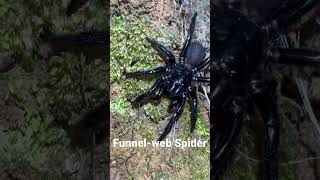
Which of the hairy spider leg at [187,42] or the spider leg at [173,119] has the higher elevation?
the hairy spider leg at [187,42]

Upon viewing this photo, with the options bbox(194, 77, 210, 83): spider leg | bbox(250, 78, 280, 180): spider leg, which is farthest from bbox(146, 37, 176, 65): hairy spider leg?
bbox(250, 78, 280, 180): spider leg

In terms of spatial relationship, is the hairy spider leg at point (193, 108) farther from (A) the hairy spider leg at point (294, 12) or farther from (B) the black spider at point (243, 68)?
(A) the hairy spider leg at point (294, 12)

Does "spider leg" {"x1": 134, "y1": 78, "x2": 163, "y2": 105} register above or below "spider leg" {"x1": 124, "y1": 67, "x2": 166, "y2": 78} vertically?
below

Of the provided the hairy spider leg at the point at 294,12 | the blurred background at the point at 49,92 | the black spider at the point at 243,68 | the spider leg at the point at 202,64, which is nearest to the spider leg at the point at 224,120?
the black spider at the point at 243,68

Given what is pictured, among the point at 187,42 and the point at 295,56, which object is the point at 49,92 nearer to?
the point at 187,42

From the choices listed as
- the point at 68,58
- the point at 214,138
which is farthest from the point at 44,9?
the point at 214,138

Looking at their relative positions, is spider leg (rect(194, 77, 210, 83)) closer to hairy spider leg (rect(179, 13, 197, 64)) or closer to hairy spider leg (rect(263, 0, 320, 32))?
hairy spider leg (rect(179, 13, 197, 64))
